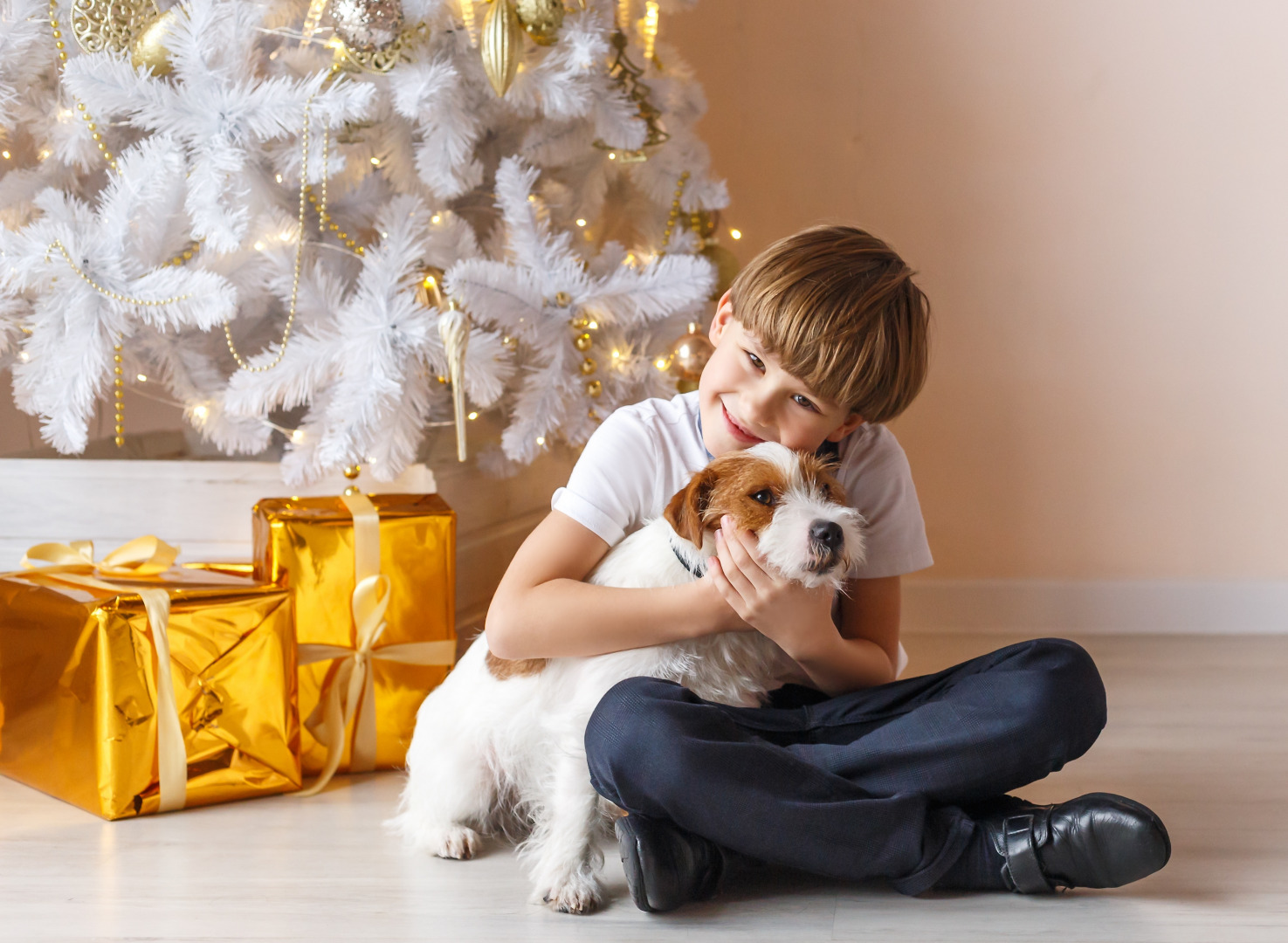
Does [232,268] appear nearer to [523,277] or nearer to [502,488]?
[523,277]

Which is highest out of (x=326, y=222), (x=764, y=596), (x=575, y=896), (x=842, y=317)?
(x=326, y=222)

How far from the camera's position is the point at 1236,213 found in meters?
2.65

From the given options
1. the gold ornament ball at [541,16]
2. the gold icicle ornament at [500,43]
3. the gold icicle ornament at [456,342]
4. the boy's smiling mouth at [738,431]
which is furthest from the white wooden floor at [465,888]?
A: the gold ornament ball at [541,16]

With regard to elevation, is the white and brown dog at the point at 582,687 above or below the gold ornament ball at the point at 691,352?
below

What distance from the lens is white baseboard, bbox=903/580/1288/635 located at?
2.71m

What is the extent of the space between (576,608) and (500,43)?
1.05 meters

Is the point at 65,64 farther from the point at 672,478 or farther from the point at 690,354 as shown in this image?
the point at 672,478

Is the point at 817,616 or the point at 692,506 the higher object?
the point at 692,506

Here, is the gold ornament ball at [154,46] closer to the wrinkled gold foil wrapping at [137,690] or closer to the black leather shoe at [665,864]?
the wrinkled gold foil wrapping at [137,690]

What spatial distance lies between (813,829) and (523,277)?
1118 mm

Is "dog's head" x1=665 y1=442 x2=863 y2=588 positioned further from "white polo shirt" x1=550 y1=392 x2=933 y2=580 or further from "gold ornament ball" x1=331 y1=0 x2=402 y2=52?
"gold ornament ball" x1=331 y1=0 x2=402 y2=52

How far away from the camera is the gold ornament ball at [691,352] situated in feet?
6.86

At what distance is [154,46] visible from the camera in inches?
73.2

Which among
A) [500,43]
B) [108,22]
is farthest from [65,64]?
[500,43]
